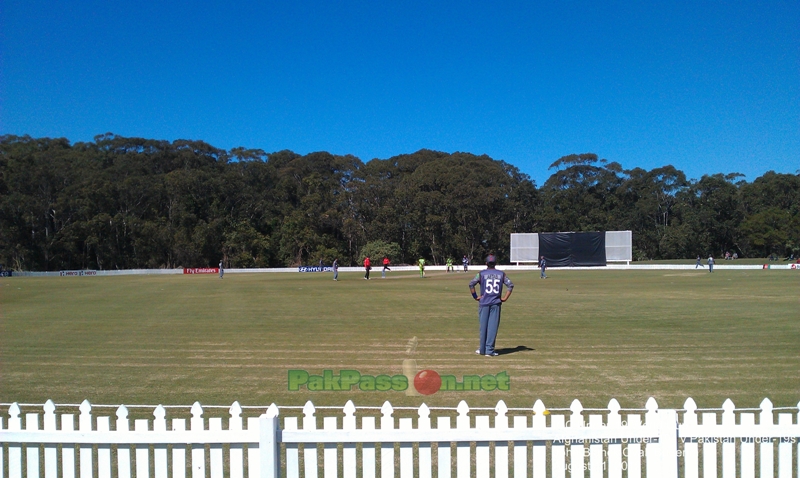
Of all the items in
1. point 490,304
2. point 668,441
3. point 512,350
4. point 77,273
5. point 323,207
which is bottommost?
point 77,273

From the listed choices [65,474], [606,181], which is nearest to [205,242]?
[606,181]

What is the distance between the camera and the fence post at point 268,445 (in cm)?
385

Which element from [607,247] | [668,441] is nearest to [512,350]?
[668,441]

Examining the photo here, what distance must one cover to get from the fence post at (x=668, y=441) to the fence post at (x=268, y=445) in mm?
2572

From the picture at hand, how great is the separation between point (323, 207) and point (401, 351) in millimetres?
74027

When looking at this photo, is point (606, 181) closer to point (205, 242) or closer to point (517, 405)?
point (205, 242)

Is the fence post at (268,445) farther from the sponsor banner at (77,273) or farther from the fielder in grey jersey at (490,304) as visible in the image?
the sponsor banner at (77,273)

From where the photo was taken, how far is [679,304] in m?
19.5

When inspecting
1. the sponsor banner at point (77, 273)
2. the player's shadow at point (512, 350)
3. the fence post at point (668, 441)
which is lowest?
the sponsor banner at point (77, 273)

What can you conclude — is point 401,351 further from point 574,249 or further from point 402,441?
point 574,249

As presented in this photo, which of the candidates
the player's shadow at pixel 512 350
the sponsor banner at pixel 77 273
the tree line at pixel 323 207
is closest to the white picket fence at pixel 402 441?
the player's shadow at pixel 512 350

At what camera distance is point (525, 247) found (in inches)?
2702

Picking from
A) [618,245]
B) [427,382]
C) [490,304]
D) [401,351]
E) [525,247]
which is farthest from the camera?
[525,247]

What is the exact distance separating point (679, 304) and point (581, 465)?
683 inches
